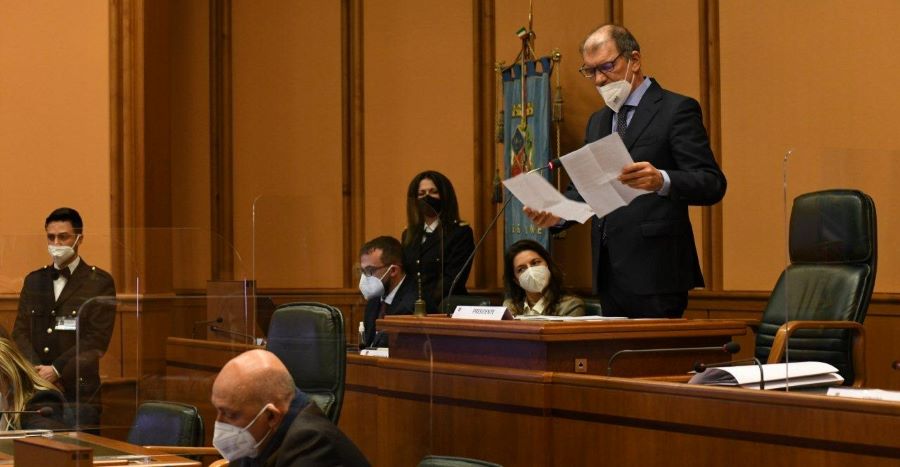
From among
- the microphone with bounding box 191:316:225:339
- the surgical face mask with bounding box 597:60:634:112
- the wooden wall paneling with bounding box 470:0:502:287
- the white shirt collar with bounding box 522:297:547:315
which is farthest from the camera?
the wooden wall paneling with bounding box 470:0:502:287

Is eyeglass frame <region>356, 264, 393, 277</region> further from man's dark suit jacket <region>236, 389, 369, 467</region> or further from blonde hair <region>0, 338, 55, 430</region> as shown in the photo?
man's dark suit jacket <region>236, 389, 369, 467</region>

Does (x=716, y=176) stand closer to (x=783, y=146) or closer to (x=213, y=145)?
(x=783, y=146)

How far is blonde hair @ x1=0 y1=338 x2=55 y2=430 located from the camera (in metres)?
4.34

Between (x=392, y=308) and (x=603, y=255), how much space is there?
870mm

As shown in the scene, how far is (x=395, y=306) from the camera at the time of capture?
4609 mm

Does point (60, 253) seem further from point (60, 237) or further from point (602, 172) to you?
point (602, 172)

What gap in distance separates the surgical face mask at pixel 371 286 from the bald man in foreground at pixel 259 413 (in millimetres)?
1597

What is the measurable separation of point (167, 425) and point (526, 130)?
3.57m

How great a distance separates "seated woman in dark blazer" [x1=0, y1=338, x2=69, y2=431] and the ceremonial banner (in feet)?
9.97

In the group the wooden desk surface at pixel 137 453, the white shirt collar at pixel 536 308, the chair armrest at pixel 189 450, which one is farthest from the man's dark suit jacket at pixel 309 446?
the white shirt collar at pixel 536 308

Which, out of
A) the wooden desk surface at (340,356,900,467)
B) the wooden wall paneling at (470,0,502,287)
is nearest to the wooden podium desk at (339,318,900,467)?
the wooden desk surface at (340,356,900,467)

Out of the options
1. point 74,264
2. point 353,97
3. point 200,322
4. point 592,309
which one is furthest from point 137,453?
point 353,97

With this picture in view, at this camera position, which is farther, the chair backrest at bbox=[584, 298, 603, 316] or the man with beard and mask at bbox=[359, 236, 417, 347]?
the chair backrest at bbox=[584, 298, 603, 316]

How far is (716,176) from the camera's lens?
3.93m
